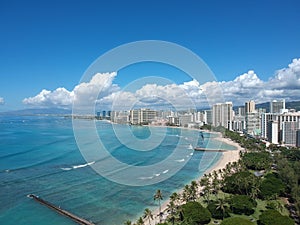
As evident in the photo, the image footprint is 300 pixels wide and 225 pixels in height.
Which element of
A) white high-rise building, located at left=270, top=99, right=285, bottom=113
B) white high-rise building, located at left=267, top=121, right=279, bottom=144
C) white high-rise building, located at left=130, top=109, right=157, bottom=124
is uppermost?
white high-rise building, located at left=270, top=99, right=285, bottom=113

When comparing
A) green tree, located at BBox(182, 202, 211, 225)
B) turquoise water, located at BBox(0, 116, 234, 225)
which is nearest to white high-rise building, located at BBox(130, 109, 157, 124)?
Answer: turquoise water, located at BBox(0, 116, 234, 225)

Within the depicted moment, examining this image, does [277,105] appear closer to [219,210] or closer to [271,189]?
[271,189]

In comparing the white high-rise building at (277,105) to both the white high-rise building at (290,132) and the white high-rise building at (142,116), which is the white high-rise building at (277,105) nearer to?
the white high-rise building at (290,132)

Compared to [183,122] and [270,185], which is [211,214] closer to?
[270,185]

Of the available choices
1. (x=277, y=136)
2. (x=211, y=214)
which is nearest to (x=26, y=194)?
(x=211, y=214)

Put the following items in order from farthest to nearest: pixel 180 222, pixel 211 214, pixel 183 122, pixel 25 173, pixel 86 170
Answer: pixel 183 122 < pixel 86 170 < pixel 25 173 < pixel 211 214 < pixel 180 222

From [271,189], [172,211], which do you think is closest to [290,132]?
[271,189]

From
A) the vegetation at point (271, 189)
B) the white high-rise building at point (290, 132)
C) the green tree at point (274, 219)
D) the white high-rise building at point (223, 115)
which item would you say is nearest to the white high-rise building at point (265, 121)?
the white high-rise building at point (290, 132)

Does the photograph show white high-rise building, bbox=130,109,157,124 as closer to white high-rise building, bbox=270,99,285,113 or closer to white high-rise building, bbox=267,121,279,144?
white high-rise building, bbox=270,99,285,113
